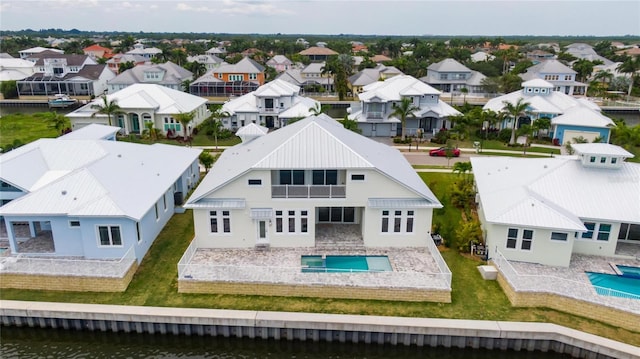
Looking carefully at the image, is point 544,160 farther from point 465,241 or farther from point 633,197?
point 465,241

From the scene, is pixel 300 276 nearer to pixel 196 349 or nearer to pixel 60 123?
pixel 196 349

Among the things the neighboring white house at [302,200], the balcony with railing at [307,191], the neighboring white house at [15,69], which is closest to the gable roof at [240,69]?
the neighboring white house at [15,69]

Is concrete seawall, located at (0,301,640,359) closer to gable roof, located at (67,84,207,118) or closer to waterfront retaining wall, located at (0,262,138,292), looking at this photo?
waterfront retaining wall, located at (0,262,138,292)

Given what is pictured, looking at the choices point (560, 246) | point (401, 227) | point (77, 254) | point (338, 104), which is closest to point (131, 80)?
point (338, 104)

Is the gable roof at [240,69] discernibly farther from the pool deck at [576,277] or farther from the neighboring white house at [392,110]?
the pool deck at [576,277]

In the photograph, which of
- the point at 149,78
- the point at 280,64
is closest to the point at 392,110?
the point at 149,78
